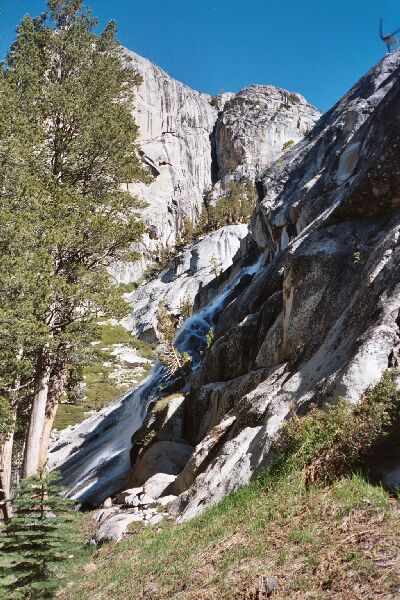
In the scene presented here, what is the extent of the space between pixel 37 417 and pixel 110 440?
62.5 feet

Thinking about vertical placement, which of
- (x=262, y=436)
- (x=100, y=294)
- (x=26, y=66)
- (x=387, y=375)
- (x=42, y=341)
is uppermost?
(x=26, y=66)

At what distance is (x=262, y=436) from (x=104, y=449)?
24149mm

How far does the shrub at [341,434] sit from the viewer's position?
599 cm

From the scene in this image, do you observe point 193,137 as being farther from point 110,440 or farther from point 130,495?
point 130,495

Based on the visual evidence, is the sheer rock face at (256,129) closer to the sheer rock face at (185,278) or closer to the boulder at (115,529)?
the sheer rock face at (185,278)

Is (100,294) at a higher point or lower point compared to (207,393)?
higher

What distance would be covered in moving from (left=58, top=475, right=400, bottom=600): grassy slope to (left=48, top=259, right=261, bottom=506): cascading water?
605 inches

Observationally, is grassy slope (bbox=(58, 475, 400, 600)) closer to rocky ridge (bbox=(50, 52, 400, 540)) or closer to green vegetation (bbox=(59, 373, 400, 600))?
green vegetation (bbox=(59, 373, 400, 600))

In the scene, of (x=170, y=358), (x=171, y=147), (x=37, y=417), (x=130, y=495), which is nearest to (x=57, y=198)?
(x=37, y=417)

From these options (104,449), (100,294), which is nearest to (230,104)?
(104,449)

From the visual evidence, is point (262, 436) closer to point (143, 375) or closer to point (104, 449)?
point (104, 449)

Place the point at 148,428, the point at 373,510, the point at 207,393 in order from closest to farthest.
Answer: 1. the point at 373,510
2. the point at 207,393
3. the point at 148,428

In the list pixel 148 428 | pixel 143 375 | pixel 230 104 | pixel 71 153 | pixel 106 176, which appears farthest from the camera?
pixel 230 104

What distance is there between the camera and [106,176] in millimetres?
17906
